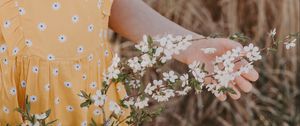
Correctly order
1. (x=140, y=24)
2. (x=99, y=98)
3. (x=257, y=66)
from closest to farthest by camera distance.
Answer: (x=99, y=98) → (x=140, y=24) → (x=257, y=66)

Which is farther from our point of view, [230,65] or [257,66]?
[257,66]

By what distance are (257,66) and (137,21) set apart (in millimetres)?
1926

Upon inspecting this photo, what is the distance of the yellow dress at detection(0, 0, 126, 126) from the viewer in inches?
44.2

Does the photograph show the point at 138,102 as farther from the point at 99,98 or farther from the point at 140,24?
the point at 140,24

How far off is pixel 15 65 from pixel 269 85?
2185 millimetres

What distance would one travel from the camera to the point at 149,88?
1.08m

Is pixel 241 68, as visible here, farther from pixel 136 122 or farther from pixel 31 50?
pixel 31 50

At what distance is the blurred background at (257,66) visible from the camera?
10.1 ft

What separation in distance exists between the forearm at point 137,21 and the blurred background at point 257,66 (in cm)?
174

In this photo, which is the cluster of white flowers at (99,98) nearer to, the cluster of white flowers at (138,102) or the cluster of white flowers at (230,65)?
the cluster of white flowers at (138,102)

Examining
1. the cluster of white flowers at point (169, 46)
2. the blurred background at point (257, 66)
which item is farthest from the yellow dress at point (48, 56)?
the blurred background at point (257, 66)

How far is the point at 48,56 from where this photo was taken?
1.14 m

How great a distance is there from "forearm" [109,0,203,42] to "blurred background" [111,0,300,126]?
1736 millimetres

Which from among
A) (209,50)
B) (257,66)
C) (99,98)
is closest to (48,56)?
(99,98)
